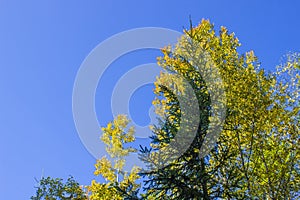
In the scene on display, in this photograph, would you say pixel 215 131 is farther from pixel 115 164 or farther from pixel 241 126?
pixel 115 164

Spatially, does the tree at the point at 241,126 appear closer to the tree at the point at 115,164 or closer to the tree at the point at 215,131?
the tree at the point at 215,131

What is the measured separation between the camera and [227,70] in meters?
14.1

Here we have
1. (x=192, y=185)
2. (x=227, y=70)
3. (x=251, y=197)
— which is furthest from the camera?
(x=227, y=70)

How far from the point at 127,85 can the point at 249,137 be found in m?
9.54

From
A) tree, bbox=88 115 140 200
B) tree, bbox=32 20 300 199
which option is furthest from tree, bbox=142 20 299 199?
tree, bbox=88 115 140 200

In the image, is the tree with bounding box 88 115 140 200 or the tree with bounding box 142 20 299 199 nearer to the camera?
the tree with bounding box 142 20 299 199

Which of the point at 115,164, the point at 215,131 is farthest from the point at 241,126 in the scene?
the point at 115,164

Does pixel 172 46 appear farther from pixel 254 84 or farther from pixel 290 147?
pixel 290 147

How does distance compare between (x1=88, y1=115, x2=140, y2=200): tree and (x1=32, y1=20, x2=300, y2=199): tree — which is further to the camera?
(x1=88, y1=115, x2=140, y2=200): tree

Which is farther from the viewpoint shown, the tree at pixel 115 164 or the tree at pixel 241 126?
the tree at pixel 115 164

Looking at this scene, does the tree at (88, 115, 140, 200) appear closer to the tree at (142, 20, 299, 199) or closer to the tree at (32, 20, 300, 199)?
the tree at (32, 20, 300, 199)

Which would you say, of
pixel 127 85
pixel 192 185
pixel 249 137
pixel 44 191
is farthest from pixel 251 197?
pixel 44 191

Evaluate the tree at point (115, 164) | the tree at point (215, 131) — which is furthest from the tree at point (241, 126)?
the tree at point (115, 164)

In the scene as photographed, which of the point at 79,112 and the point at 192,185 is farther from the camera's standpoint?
the point at 79,112
